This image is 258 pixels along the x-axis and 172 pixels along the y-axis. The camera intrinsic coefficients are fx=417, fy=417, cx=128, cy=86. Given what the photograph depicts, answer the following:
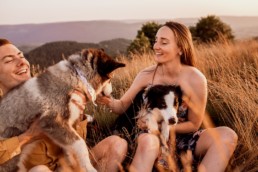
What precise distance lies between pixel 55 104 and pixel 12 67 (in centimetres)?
55

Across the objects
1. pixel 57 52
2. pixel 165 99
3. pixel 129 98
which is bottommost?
pixel 57 52

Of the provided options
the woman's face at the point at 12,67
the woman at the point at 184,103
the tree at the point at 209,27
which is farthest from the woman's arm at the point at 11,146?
the tree at the point at 209,27

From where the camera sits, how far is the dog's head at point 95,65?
3.99 m

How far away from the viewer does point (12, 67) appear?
3887mm

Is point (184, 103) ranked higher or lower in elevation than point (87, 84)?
lower

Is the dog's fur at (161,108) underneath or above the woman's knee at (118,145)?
above

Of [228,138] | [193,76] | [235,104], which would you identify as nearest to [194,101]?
[193,76]

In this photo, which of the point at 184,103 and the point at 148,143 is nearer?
the point at 148,143

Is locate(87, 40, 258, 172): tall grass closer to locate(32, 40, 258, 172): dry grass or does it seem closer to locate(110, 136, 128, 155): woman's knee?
locate(32, 40, 258, 172): dry grass

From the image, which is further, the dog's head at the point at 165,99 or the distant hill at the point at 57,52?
the distant hill at the point at 57,52

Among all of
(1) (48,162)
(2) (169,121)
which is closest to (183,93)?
(2) (169,121)

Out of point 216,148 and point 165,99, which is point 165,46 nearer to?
point 165,99

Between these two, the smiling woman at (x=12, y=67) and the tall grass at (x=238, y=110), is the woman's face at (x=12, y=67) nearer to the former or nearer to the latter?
the smiling woman at (x=12, y=67)

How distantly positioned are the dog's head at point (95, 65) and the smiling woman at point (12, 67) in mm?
458
